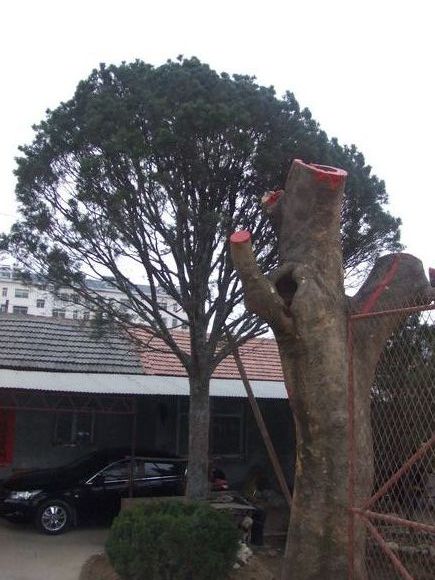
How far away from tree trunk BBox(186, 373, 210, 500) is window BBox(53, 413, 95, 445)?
6.36m

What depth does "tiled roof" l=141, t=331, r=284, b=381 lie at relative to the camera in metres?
15.6

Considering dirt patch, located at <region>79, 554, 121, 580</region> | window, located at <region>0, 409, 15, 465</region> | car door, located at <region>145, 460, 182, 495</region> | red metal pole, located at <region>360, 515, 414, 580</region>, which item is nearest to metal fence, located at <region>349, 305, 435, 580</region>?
red metal pole, located at <region>360, 515, 414, 580</region>

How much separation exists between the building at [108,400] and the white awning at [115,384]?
0.06ft

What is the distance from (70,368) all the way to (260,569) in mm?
6923

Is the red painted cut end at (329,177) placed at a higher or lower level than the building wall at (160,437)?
higher

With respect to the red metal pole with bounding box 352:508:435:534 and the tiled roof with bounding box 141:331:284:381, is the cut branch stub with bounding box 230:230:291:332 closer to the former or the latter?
the red metal pole with bounding box 352:508:435:534

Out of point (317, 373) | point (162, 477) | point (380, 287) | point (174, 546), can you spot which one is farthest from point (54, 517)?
point (380, 287)

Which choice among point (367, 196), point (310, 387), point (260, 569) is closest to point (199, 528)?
point (260, 569)

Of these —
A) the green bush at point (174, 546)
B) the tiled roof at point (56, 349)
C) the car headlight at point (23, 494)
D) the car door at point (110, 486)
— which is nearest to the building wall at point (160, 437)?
the tiled roof at point (56, 349)

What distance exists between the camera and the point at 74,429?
51.2ft

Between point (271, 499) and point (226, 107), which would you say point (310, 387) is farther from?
point (271, 499)

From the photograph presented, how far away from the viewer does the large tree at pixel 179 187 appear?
8625 millimetres

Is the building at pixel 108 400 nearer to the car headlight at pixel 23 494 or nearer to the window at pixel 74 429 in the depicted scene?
the window at pixel 74 429

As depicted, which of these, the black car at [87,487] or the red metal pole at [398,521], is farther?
the black car at [87,487]
